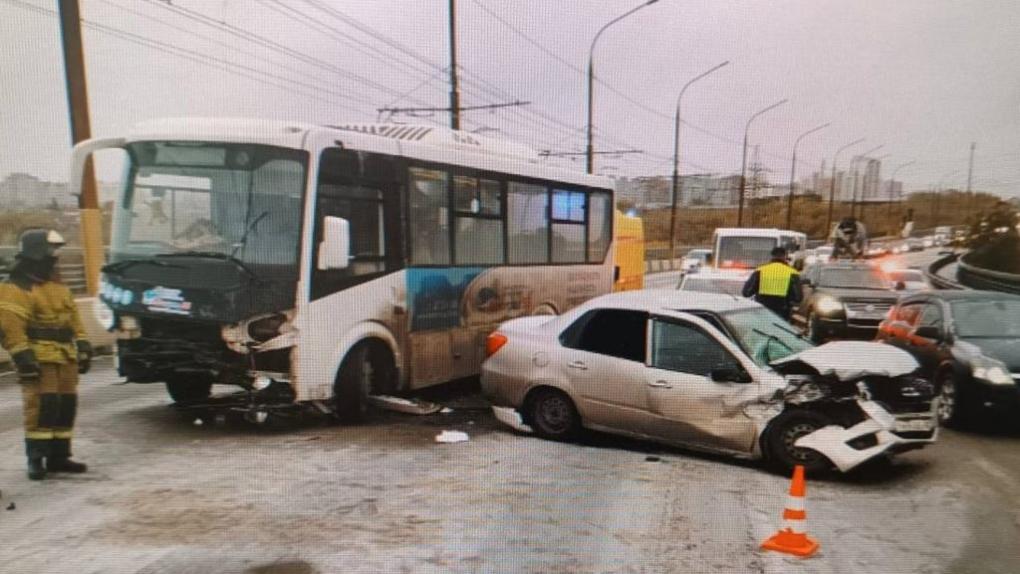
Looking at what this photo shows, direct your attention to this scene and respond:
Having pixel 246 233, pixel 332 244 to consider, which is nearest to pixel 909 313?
pixel 332 244

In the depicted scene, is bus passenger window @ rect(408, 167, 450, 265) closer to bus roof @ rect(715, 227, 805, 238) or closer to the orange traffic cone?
the orange traffic cone

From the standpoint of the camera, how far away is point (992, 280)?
14.1 m

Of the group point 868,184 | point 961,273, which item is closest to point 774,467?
point 868,184

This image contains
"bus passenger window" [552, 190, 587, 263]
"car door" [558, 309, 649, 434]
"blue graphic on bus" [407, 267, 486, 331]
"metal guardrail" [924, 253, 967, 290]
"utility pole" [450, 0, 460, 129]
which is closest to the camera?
"car door" [558, 309, 649, 434]

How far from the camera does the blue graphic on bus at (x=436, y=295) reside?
724 cm

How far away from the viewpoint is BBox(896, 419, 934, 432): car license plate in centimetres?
507

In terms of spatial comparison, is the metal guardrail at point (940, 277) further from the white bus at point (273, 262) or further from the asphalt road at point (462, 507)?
A: the white bus at point (273, 262)

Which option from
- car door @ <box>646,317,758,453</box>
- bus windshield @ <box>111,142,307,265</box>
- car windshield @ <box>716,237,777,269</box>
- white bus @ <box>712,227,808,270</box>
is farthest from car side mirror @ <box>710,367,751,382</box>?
car windshield @ <box>716,237,777,269</box>

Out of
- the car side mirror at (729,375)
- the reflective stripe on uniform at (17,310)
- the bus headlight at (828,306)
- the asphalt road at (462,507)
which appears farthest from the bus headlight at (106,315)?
the bus headlight at (828,306)

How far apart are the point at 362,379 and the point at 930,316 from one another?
6363 millimetres

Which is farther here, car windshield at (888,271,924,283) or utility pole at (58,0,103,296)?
car windshield at (888,271,924,283)

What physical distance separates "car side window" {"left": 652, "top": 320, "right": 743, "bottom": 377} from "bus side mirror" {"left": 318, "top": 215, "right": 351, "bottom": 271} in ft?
9.15

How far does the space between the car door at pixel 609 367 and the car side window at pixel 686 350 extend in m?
0.13

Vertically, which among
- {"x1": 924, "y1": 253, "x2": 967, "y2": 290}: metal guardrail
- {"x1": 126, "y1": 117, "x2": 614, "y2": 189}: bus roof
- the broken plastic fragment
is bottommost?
the broken plastic fragment
